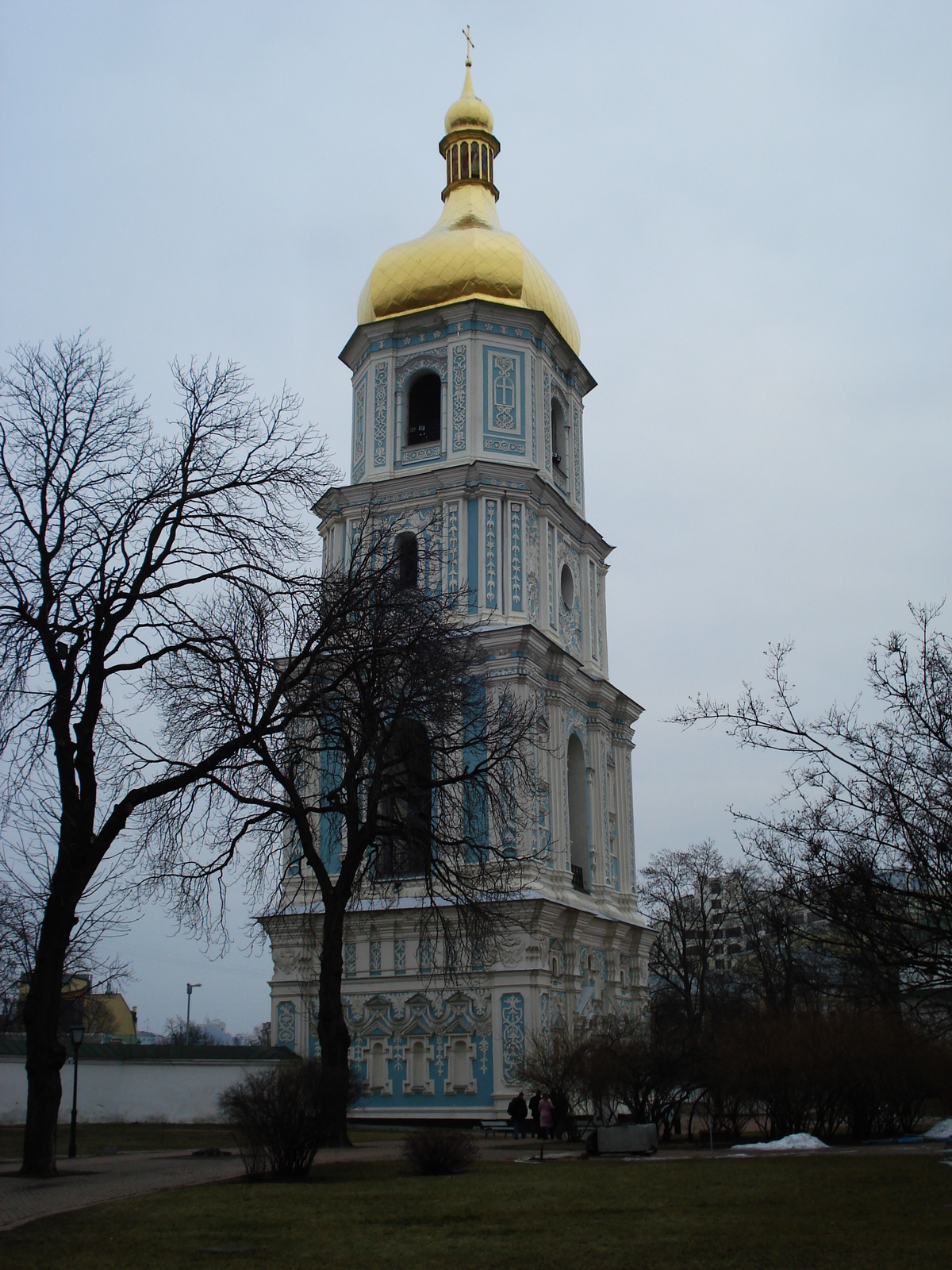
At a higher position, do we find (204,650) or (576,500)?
(576,500)

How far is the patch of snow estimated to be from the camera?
15656 millimetres

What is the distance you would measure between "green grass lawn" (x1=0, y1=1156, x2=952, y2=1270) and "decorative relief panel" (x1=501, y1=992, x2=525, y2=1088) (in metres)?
11.3

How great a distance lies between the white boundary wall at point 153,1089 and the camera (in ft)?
77.4

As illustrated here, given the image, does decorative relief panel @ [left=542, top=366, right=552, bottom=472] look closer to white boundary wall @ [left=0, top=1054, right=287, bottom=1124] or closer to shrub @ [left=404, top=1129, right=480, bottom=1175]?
white boundary wall @ [left=0, top=1054, right=287, bottom=1124]

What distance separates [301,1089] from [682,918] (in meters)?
30.3

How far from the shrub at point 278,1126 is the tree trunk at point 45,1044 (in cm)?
188

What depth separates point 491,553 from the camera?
2677 centimetres

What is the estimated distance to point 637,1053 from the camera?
18.4 metres

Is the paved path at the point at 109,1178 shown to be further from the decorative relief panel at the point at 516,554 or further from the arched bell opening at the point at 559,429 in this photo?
the arched bell opening at the point at 559,429

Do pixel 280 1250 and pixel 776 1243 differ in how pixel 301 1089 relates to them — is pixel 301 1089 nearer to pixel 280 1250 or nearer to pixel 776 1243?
→ pixel 280 1250

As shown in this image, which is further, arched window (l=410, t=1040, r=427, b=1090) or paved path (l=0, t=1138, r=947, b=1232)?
arched window (l=410, t=1040, r=427, b=1090)

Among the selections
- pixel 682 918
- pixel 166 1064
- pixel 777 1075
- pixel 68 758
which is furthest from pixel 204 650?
pixel 682 918

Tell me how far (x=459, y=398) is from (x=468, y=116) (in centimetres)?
1027

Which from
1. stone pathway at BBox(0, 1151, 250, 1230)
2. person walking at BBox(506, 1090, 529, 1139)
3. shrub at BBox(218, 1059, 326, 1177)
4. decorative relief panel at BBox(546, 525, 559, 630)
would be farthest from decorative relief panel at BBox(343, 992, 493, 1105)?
shrub at BBox(218, 1059, 326, 1177)
